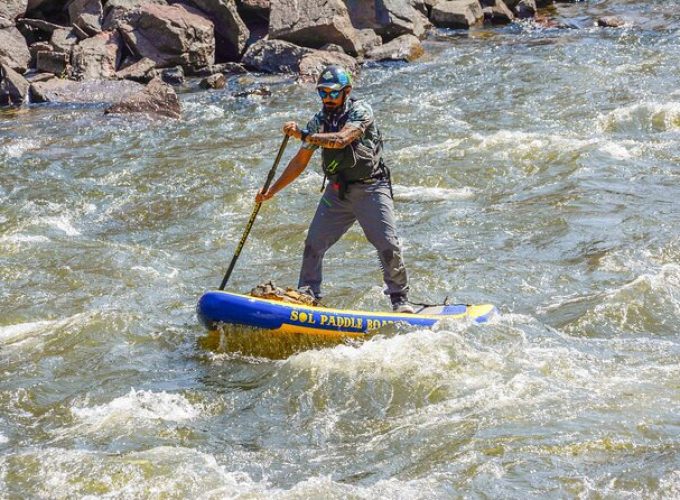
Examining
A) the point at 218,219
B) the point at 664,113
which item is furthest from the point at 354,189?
the point at 664,113

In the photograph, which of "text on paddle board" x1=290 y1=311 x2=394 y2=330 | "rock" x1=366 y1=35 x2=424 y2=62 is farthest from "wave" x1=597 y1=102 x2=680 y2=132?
"text on paddle board" x1=290 y1=311 x2=394 y2=330

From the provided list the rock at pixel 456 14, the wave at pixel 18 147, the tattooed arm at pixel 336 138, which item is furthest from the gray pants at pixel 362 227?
the rock at pixel 456 14

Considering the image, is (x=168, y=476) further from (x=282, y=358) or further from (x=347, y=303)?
(x=347, y=303)

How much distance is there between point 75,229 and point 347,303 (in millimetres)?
4559

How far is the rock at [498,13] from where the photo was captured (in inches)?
1101

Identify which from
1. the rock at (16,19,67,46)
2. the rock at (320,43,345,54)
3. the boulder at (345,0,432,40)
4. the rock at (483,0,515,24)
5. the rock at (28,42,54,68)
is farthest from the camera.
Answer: the rock at (483,0,515,24)

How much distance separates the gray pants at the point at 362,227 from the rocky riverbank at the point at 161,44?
12.2 meters

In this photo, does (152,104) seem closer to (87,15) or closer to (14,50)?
(14,50)

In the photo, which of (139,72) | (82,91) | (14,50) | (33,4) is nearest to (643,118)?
(139,72)

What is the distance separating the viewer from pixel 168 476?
6.39 metres

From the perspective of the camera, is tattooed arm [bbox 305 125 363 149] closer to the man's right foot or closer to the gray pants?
the gray pants

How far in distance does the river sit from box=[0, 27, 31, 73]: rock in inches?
110

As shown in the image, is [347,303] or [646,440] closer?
[646,440]

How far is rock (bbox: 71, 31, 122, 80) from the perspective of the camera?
21281 mm
